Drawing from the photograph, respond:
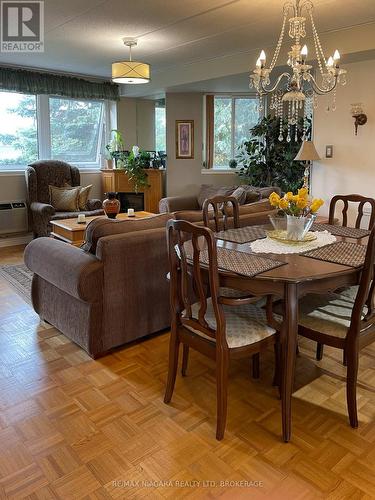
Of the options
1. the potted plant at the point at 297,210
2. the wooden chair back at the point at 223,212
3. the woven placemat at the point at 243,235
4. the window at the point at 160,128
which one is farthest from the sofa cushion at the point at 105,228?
the window at the point at 160,128

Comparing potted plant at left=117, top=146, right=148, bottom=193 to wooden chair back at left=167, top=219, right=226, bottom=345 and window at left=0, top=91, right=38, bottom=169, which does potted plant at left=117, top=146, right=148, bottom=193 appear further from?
wooden chair back at left=167, top=219, right=226, bottom=345

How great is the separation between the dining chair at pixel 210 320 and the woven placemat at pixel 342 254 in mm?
379

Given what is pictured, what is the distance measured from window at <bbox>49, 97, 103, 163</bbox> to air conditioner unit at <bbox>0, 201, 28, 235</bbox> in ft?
3.33

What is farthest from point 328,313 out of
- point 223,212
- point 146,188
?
point 146,188

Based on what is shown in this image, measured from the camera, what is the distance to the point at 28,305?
3.75 m

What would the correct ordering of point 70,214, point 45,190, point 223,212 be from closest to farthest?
1. point 223,212
2. point 70,214
3. point 45,190

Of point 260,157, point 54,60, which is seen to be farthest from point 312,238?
point 54,60

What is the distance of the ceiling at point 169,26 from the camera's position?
344 centimetres

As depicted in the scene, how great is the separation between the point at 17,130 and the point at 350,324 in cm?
572

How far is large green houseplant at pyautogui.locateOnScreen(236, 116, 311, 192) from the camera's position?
587 cm

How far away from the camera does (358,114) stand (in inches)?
169

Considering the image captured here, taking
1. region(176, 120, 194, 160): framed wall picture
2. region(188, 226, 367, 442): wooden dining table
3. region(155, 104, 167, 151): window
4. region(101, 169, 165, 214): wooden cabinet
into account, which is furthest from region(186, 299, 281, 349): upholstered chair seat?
region(155, 104, 167, 151): window

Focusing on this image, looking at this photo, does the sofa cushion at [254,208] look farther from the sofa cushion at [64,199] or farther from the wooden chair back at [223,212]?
the sofa cushion at [64,199]

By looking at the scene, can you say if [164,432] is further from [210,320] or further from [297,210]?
[297,210]
